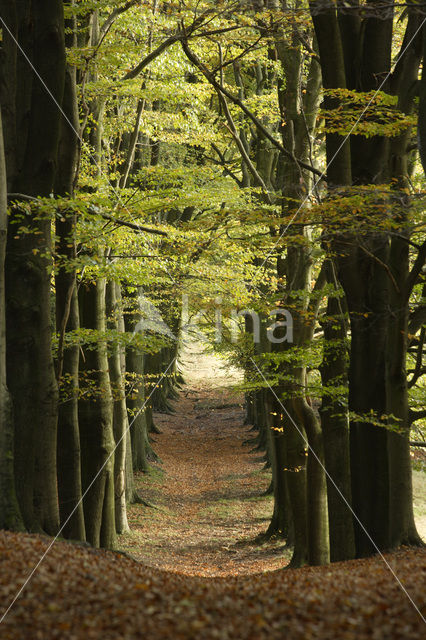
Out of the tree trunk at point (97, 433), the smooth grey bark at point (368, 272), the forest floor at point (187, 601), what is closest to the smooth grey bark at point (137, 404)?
the tree trunk at point (97, 433)

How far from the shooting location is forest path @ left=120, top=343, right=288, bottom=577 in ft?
44.9

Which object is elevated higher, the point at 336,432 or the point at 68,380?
the point at 68,380

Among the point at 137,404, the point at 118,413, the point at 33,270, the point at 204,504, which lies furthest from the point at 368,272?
the point at 204,504

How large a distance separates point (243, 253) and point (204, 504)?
9.30 m

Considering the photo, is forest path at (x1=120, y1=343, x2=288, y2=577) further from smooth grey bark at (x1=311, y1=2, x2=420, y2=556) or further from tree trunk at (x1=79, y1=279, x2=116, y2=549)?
smooth grey bark at (x1=311, y1=2, x2=420, y2=556)

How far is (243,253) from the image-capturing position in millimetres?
14445

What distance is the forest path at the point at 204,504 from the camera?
13.7 meters

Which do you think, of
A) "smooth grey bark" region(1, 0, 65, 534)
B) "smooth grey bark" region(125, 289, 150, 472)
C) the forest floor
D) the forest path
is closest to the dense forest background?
"smooth grey bark" region(1, 0, 65, 534)

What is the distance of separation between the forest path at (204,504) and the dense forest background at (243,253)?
174cm

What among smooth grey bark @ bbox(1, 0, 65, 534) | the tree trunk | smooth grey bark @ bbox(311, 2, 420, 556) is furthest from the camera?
the tree trunk

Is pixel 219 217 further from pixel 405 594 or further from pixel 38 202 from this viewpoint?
pixel 405 594

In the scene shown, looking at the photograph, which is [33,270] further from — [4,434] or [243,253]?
[243,253]

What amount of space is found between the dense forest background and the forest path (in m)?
1.74

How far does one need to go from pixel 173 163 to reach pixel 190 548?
41.9 feet
